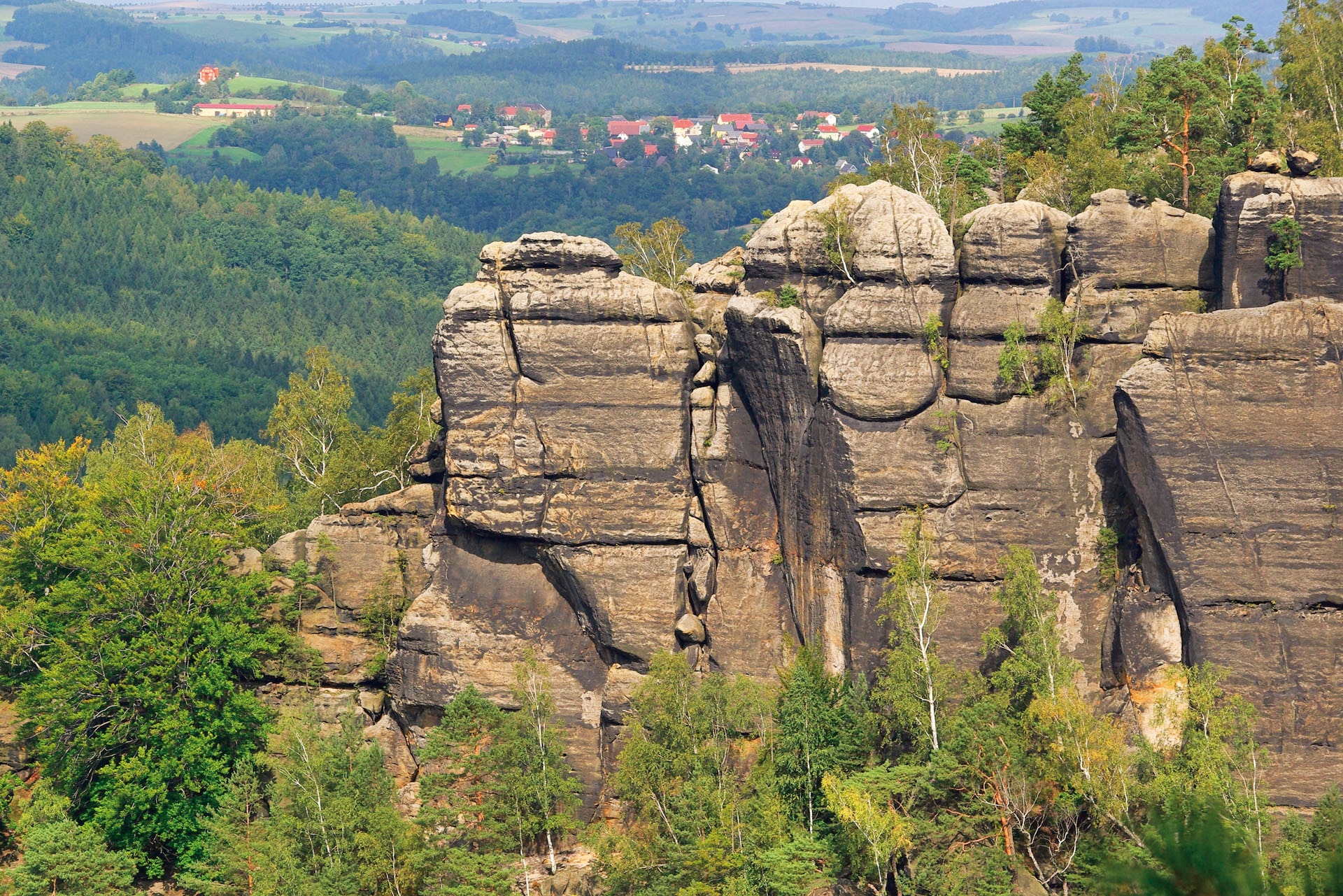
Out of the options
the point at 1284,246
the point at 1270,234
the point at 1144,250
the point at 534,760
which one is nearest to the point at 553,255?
the point at 534,760

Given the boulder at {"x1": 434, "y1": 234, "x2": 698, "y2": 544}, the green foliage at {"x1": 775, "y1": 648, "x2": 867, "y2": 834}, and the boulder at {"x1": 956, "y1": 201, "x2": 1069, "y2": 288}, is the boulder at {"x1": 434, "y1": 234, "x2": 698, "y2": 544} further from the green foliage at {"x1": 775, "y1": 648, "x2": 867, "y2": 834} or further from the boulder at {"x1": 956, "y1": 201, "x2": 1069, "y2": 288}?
the boulder at {"x1": 956, "y1": 201, "x2": 1069, "y2": 288}

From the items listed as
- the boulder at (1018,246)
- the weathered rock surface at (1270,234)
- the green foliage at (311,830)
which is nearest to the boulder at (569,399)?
the green foliage at (311,830)

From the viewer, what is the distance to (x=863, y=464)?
4528 centimetres

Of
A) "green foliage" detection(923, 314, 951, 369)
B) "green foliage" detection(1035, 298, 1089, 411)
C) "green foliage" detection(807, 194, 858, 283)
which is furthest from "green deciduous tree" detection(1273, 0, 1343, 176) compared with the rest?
"green foliage" detection(807, 194, 858, 283)

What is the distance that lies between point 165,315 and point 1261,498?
14371 cm

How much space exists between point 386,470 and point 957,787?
2461 centimetres

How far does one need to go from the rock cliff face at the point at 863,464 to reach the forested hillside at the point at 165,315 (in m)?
79.0

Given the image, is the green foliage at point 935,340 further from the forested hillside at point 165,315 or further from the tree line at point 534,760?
the forested hillside at point 165,315

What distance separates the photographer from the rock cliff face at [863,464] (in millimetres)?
41156

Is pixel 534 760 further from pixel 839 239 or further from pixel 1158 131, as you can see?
pixel 1158 131

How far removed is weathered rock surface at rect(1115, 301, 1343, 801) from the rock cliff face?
6 cm

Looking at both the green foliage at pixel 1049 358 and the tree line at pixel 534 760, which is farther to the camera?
the green foliage at pixel 1049 358

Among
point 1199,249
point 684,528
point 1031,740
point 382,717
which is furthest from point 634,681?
point 1199,249

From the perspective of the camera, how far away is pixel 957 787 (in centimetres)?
4131
